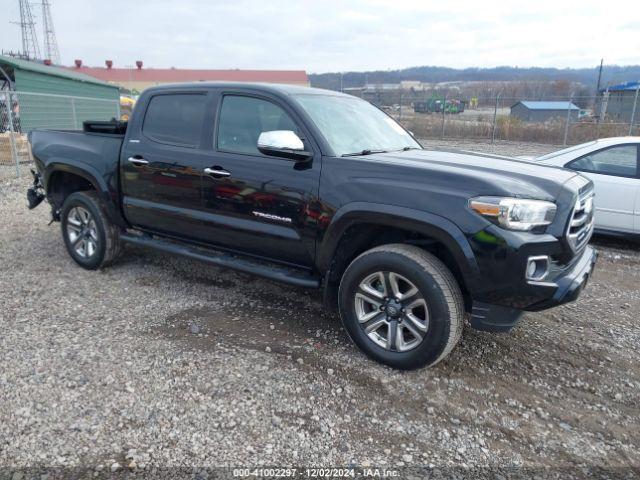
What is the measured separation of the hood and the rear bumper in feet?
1.70

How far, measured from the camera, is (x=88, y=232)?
5.18 m

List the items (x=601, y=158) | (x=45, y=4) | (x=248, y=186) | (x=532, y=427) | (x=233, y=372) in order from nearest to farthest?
1. (x=532, y=427)
2. (x=233, y=372)
3. (x=248, y=186)
4. (x=601, y=158)
5. (x=45, y=4)

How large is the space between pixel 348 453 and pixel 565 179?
7.36 ft

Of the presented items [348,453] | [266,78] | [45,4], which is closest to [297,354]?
[348,453]

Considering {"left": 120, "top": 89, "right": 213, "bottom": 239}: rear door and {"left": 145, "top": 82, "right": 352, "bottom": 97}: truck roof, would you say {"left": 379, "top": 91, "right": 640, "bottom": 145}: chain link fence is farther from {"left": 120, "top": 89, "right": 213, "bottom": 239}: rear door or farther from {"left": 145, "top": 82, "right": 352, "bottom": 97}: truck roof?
{"left": 120, "top": 89, "right": 213, "bottom": 239}: rear door

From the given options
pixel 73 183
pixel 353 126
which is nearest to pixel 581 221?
pixel 353 126

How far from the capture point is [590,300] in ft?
15.4

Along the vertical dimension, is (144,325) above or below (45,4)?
below

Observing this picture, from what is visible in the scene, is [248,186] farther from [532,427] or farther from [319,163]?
[532,427]

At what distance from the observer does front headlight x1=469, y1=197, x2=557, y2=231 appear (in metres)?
2.87

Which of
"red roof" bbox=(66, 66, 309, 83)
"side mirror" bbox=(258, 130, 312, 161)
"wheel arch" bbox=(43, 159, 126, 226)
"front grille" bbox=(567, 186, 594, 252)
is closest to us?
"front grille" bbox=(567, 186, 594, 252)

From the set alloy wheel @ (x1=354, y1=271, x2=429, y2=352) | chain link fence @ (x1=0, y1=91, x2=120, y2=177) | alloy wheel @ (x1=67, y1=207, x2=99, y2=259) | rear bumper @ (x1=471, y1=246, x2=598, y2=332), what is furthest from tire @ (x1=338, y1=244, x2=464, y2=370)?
chain link fence @ (x1=0, y1=91, x2=120, y2=177)

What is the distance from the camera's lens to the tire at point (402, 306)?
10.1 feet

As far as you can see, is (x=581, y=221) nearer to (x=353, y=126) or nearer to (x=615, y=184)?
(x=353, y=126)
